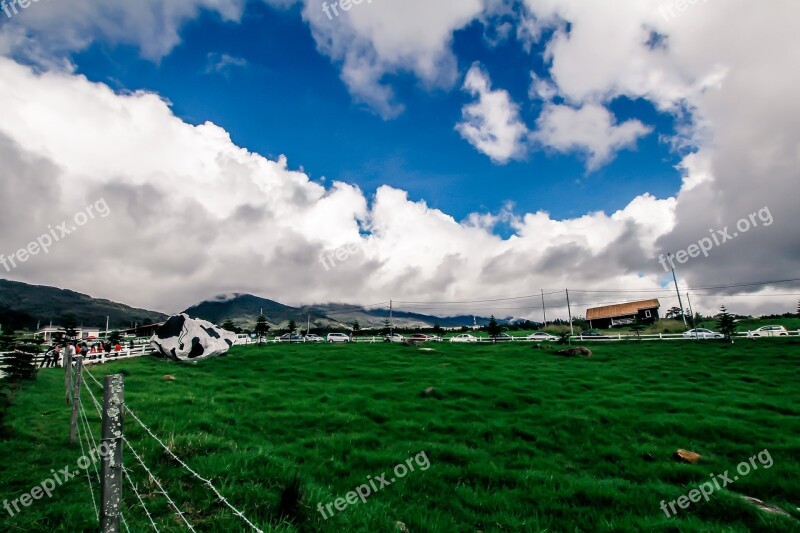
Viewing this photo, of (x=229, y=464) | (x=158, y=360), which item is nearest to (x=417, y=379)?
(x=229, y=464)

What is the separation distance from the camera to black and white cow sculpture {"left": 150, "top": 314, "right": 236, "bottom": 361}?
33344 millimetres

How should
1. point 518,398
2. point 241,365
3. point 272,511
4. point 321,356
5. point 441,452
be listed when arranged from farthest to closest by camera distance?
point 321,356 → point 241,365 → point 518,398 → point 441,452 → point 272,511

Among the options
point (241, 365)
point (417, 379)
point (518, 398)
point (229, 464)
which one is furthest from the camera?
point (241, 365)

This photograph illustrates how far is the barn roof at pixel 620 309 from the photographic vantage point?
84.2 meters

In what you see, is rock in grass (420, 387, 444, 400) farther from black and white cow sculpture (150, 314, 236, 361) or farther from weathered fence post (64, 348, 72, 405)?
black and white cow sculpture (150, 314, 236, 361)

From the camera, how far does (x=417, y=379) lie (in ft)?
81.1

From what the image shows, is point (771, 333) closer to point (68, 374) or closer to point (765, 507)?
point (765, 507)

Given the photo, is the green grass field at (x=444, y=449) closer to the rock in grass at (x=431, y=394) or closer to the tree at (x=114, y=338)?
the rock in grass at (x=431, y=394)

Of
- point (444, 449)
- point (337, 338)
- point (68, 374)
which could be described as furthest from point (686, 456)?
point (337, 338)

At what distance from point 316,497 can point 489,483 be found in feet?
14.4

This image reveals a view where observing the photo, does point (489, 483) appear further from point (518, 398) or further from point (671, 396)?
point (671, 396)

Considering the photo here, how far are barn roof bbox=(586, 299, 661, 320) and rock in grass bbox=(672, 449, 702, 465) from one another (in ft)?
273

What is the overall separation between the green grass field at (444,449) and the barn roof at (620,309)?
211 feet

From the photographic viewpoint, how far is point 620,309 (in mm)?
87000
